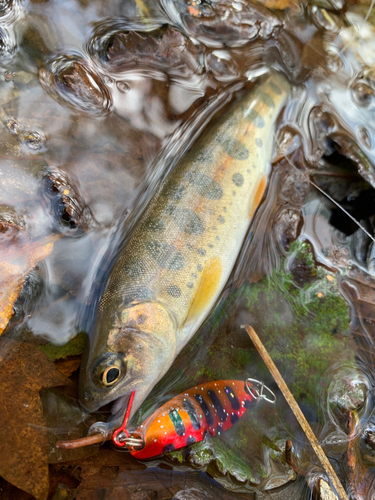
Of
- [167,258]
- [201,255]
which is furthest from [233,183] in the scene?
[167,258]

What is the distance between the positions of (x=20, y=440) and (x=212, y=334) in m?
1.79

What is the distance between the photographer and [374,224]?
3.78m

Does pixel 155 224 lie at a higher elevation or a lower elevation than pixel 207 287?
higher

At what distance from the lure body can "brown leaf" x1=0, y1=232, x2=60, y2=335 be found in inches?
57.3

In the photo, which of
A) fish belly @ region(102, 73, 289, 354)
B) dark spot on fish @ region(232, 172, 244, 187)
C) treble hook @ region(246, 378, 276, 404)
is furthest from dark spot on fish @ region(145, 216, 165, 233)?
treble hook @ region(246, 378, 276, 404)

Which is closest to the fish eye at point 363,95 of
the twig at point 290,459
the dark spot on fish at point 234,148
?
the dark spot on fish at point 234,148

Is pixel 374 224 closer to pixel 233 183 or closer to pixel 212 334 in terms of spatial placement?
pixel 233 183

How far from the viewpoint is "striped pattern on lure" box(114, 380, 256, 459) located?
9.21 feet

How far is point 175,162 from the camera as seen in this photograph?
11.9ft

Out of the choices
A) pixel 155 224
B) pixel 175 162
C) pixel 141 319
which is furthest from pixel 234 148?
pixel 141 319

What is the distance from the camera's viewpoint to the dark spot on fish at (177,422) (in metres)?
2.83

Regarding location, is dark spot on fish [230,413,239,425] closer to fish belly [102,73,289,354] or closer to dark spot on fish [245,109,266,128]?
fish belly [102,73,289,354]

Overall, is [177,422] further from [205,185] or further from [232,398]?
[205,185]

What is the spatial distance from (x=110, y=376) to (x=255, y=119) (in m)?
2.83
